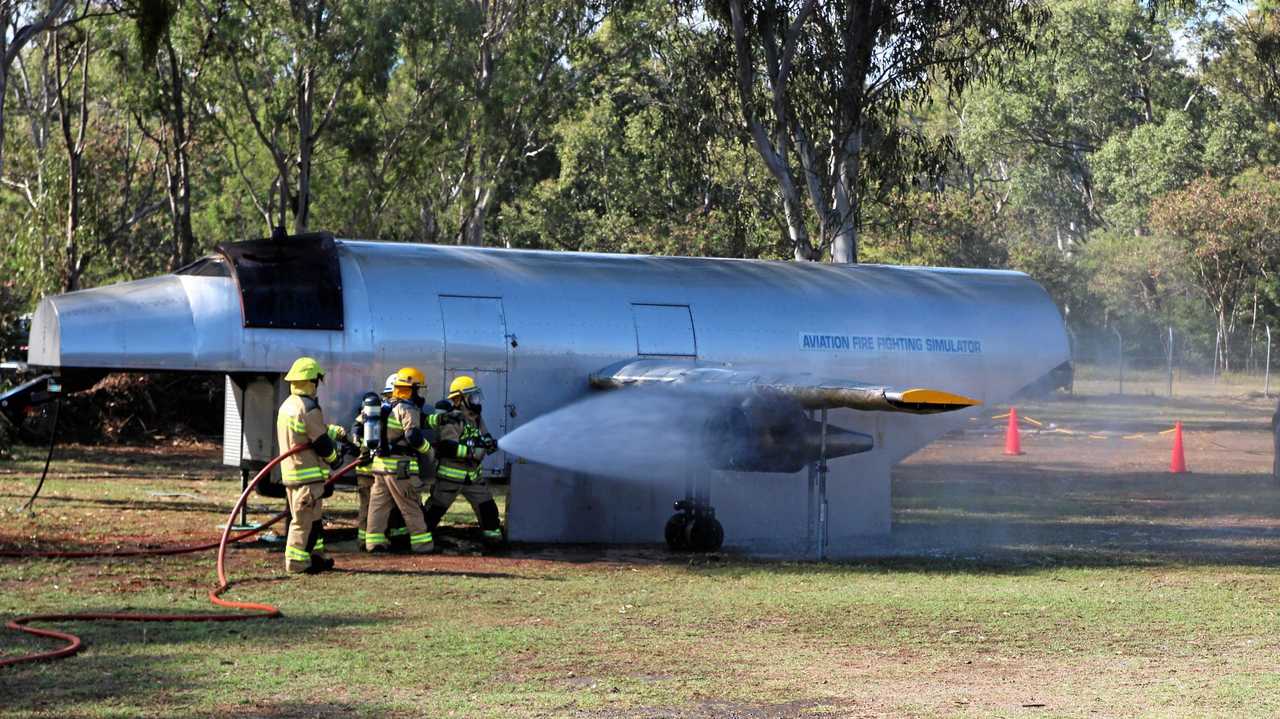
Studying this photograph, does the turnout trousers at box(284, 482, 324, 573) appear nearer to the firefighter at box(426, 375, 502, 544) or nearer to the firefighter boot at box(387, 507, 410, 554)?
the firefighter boot at box(387, 507, 410, 554)

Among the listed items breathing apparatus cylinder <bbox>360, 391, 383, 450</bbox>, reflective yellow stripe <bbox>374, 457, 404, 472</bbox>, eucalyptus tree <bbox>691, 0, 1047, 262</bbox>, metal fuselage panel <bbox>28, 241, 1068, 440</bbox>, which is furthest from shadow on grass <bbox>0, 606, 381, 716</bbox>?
eucalyptus tree <bbox>691, 0, 1047, 262</bbox>

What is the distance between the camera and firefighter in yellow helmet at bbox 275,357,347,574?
14305 mm

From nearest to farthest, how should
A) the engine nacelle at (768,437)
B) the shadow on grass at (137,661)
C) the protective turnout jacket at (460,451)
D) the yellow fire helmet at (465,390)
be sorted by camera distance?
the shadow on grass at (137,661)
the protective turnout jacket at (460,451)
the engine nacelle at (768,437)
the yellow fire helmet at (465,390)

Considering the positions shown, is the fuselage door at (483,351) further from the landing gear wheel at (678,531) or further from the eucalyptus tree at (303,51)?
the eucalyptus tree at (303,51)

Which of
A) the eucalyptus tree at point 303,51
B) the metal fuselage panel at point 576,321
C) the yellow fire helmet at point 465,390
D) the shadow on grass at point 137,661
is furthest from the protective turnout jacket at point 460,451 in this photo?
the eucalyptus tree at point 303,51

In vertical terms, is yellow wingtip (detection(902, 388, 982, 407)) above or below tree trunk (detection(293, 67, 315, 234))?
below

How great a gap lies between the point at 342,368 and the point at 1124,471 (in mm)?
17356

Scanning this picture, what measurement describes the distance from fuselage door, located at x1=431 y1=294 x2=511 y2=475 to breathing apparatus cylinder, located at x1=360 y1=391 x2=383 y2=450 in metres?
1.66

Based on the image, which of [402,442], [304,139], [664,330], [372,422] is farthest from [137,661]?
[304,139]

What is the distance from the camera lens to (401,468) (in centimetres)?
1522

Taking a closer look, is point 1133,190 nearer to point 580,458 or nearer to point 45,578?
point 580,458

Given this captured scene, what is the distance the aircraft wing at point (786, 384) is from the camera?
14.4 m

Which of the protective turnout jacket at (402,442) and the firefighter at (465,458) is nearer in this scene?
the protective turnout jacket at (402,442)

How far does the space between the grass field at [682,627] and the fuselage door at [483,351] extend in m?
1.44
